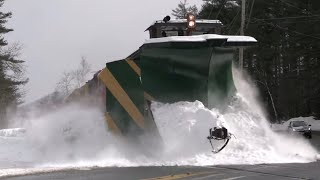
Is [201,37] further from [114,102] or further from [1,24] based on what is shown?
[1,24]

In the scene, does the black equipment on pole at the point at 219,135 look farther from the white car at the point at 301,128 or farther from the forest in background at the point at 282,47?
the forest in background at the point at 282,47

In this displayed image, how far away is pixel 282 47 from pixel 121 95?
145ft

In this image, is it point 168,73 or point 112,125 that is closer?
point 168,73

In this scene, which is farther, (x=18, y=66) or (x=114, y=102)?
(x=18, y=66)

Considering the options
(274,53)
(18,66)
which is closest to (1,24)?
(18,66)

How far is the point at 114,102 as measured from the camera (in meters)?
11.0

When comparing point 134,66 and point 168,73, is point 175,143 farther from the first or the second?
point 134,66

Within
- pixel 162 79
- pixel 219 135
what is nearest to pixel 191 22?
pixel 162 79

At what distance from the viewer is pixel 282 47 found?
52875 mm

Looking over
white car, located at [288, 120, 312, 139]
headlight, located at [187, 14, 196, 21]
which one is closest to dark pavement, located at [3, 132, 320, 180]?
headlight, located at [187, 14, 196, 21]

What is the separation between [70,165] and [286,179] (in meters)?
4.11

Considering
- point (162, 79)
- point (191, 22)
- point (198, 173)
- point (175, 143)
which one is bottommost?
point (198, 173)

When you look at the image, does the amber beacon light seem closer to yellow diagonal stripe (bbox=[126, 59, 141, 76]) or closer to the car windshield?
yellow diagonal stripe (bbox=[126, 59, 141, 76])

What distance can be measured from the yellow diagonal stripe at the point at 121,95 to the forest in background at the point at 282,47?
26.3 metres
